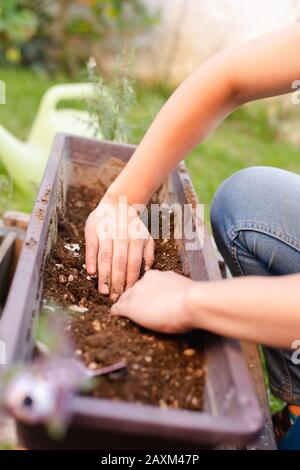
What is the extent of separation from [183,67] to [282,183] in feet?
10.6

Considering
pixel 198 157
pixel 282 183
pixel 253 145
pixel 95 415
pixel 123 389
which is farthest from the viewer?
pixel 253 145

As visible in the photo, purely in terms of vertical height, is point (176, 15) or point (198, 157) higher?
point (176, 15)

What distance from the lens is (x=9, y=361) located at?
2.89 feet

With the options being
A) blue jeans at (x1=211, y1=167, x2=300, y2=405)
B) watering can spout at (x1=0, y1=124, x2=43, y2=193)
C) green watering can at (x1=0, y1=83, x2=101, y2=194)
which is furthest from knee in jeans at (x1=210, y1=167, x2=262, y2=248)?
watering can spout at (x1=0, y1=124, x2=43, y2=193)

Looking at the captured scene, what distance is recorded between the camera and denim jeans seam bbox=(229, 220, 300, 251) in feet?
4.81

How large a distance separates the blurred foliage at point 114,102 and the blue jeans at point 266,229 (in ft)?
1.74

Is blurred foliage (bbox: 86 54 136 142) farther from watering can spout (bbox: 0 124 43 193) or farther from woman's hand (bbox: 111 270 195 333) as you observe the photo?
woman's hand (bbox: 111 270 195 333)

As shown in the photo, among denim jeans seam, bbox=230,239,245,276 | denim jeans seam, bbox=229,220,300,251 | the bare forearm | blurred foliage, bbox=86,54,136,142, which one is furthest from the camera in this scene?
blurred foliage, bbox=86,54,136,142

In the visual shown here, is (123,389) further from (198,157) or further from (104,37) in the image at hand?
(104,37)

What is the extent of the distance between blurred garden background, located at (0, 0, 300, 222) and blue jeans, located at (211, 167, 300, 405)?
7.25 ft

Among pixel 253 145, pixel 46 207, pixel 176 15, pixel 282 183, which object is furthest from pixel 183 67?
pixel 46 207

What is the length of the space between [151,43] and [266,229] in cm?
345

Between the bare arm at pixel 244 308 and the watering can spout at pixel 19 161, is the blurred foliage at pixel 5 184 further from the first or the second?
the bare arm at pixel 244 308

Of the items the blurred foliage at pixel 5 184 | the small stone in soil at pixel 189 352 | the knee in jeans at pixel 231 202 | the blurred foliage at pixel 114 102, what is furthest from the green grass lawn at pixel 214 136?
the small stone in soil at pixel 189 352
